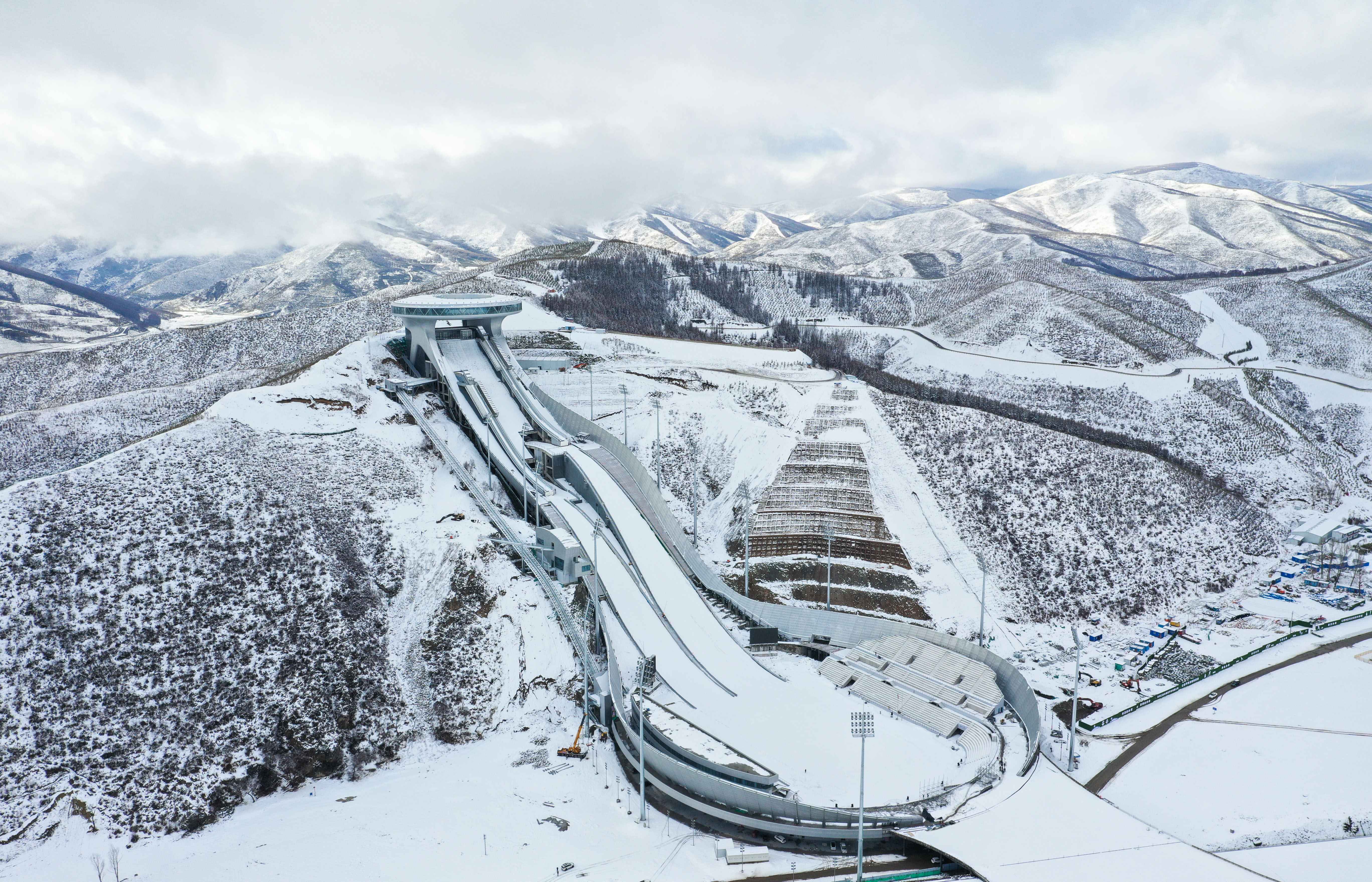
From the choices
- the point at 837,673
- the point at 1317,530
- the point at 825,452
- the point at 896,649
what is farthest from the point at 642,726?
the point at 1317,530

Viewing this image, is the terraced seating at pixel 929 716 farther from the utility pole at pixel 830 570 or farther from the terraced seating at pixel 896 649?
the utility pole at pixel 830 570

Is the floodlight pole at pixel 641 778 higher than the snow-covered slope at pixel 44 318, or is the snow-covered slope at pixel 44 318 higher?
the snow-covered slope at pixel 44 318

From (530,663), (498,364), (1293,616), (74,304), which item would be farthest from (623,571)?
(74,304)

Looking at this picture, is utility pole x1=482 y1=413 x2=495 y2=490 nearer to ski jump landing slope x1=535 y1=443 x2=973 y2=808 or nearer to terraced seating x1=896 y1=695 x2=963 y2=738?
ski jump landing slope x1=535 y1=443 x2=973 y2=808

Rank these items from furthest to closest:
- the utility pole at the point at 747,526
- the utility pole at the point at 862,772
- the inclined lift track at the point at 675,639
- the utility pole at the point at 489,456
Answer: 1. the utility pole at the point at 489,456
2. the utility pole at the point at 747,526
3. the inclined lift track at the point at 675,639
4. the utility pole at the point at 862,772

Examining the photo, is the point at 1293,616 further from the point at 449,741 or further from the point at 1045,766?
the point at 449,741

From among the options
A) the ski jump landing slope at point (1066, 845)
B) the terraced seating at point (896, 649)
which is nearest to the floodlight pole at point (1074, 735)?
the ski jump landing slope at point (1066, 845)

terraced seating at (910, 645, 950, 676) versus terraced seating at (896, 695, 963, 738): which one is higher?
terraced seating at (910, 645, 950, 676)

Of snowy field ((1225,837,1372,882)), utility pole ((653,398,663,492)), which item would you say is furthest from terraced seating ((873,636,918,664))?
utility pole ((653,398,663,492))
